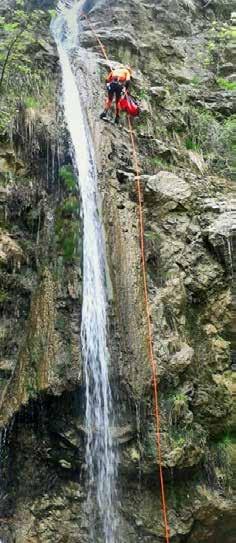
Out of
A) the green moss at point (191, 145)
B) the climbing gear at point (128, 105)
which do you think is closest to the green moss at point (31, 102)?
the climbing gear at point (128, 105)

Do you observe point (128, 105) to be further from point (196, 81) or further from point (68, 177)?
point (196, 81)

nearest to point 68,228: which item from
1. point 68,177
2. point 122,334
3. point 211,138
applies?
point 68,177

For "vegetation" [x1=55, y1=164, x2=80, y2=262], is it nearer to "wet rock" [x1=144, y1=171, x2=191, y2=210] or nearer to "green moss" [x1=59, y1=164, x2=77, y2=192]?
"green moss" [x1=59, y1=164, x2=77, y2=192]

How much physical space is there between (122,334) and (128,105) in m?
4.45

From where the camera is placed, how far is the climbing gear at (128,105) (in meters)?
9.09

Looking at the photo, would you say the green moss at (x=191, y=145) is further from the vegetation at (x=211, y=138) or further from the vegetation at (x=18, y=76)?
the vegetation at (x=18, y=76)

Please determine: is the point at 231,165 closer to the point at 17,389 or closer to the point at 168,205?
the point at 168,205

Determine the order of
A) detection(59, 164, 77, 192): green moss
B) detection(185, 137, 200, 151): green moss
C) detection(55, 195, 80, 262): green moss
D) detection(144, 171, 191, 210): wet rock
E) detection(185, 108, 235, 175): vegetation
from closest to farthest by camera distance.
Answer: detection(55, 195, 80, 262): green moss → detection(59, 164, 77, 192): green moss → detection(144, 171, 191, 210): wet rock → detection(185, 108, 235, 175): vegetation → detection(185, 137, 200, 151): green moss

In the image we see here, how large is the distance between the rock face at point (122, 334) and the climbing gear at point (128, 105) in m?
0.35

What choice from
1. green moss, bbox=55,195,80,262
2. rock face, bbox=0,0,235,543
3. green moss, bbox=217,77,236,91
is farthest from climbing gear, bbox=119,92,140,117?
green moss, bbox=217,77,236,91

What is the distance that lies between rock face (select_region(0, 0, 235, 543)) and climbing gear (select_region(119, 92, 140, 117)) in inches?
13.8

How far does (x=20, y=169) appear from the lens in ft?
25.5

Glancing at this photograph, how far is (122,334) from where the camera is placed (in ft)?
21.1

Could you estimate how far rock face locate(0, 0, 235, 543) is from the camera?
233 inches
